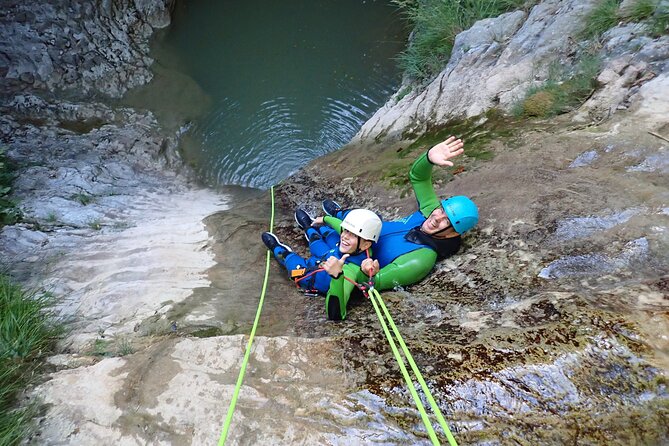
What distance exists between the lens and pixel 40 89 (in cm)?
820

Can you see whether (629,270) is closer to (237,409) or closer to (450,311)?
(450,311)

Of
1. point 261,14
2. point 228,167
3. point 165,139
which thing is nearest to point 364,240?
point 228,167

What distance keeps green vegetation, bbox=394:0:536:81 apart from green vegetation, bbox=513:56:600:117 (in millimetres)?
2478

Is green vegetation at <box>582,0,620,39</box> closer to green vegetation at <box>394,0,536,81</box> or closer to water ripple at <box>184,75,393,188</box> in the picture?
green vegetation at <box>394,0,536,81</box>

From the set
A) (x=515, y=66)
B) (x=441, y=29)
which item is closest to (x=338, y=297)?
(x=515, y=66)

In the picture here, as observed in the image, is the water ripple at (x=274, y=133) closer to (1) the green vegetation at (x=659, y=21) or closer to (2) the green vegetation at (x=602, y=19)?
(2) the green vegetation at (x=602, y=19)

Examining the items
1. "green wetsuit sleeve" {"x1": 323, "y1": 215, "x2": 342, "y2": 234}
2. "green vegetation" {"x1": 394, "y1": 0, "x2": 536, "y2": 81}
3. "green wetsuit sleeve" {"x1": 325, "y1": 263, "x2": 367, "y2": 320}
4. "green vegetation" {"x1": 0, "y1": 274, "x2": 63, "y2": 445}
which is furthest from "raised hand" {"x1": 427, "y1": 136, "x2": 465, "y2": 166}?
"green vegetation" {"x1": 394, "y1": 0, "x2": 536, "y2": 81}

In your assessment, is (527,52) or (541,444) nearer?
(541,444)

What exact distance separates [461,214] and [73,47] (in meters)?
9.08

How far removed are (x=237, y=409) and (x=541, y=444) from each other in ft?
5.09

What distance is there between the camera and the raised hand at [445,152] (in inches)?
148

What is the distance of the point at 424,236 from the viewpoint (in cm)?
379

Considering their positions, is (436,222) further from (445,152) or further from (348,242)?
(348,242)

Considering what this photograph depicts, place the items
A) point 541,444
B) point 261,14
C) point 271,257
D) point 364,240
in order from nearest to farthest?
point 541,444
point 364,240
point 271,257
point 261,14
